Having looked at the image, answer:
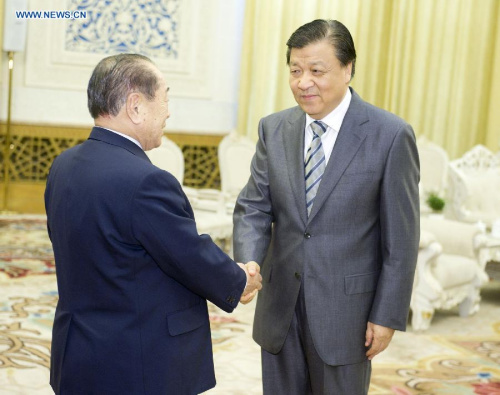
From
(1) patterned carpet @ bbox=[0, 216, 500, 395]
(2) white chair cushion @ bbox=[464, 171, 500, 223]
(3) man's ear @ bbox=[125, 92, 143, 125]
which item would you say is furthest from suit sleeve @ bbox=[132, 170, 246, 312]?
(2) white chair cushion @ bbox=[464, 171, 500, 223]

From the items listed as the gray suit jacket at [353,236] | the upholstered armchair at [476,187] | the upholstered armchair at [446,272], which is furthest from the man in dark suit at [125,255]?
the upholstered armchair at [476,187]

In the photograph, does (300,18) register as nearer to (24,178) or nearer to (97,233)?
(24,178)

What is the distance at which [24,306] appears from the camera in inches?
201

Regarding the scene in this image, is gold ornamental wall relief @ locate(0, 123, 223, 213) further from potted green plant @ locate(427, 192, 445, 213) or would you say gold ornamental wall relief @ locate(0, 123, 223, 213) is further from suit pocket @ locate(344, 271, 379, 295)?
suit pocket @ locate(344, 271, 379, 295)

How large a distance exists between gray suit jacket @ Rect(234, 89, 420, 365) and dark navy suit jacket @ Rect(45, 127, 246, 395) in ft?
1.15

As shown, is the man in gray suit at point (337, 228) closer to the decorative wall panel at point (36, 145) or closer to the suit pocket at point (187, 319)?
the suit pocket at point (187, 319)

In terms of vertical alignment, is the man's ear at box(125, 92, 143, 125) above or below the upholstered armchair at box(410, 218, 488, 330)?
above

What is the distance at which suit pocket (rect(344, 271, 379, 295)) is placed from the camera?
7.41ft

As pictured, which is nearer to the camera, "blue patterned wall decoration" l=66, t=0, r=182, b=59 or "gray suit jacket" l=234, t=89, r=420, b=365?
"gray suit jacket" l=234, t=89, r=420, b=365

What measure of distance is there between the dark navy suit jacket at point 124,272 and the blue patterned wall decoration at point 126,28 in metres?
6.79

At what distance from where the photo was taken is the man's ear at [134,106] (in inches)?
76.3

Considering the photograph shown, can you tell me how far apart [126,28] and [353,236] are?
6.89 meters

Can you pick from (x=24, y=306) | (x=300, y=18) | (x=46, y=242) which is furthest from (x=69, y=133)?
(x=24, y=306)

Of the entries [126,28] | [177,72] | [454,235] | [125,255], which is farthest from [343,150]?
[126,28]
